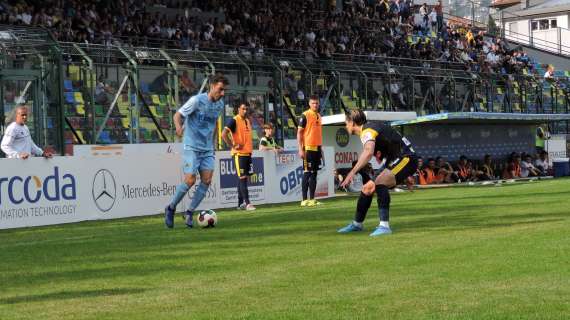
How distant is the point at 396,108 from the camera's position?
36719 millimetres

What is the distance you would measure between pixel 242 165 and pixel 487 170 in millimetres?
17651

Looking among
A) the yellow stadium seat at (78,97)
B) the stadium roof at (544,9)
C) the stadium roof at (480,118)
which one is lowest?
the stadium roof at (480,118)

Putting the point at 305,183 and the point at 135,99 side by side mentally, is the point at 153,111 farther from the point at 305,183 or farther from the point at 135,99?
the point at 305,183

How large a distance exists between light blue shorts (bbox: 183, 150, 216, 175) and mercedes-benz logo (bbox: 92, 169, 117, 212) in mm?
4470

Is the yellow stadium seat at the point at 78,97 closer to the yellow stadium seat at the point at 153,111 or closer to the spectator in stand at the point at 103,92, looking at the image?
the spectator in stand at the point at 103,92

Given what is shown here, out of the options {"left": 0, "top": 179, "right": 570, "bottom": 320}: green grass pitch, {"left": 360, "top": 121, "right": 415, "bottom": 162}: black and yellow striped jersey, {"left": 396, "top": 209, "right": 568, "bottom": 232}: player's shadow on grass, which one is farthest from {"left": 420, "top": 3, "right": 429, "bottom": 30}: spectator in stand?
{"left": 360, "top": 121, "right": 415, "bottom": 162}: black and yellow striped jersey

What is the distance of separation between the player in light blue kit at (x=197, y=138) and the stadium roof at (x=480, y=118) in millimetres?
18409

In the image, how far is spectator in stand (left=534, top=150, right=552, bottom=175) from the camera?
38.9m

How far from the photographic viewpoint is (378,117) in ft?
101

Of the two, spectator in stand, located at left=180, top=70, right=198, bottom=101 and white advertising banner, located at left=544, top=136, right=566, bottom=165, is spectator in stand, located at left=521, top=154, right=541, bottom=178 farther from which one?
spectator in stand, located at left=180, top=70, right=198, bottom=101

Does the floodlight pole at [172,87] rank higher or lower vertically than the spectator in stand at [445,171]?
higher

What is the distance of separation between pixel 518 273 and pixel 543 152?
106 ft

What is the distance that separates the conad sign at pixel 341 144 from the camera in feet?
99.6

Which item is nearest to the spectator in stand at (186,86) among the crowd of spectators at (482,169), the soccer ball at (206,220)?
the crowd of spectators at (482,169)
